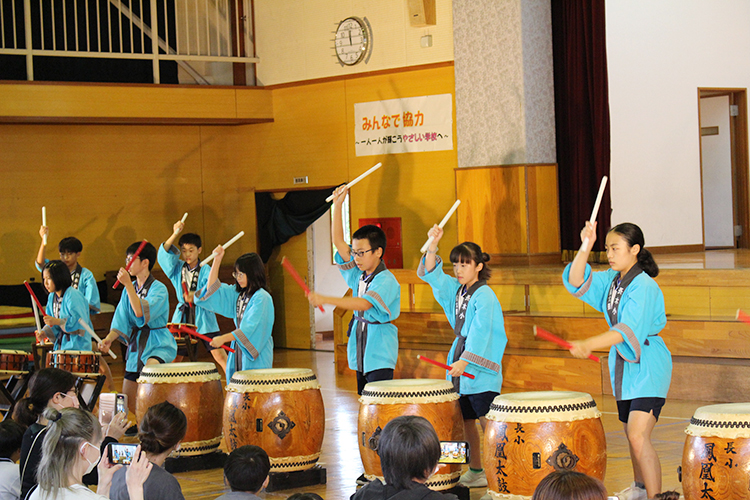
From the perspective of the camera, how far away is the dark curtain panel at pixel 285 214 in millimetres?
10008

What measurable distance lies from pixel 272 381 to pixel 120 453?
134cm

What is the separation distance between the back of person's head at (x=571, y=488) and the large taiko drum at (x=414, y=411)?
5.62ft

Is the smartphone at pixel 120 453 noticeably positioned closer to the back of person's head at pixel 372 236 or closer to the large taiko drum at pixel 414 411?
the large taiko drum at pixel 414 411

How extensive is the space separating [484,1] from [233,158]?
143 inches

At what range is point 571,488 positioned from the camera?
2072 millimetres

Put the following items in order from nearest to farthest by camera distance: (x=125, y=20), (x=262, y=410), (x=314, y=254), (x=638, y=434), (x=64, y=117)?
(x=638, y=434) < (x=262, y=410) < (x=64, y=117) < (x=125, y=20) < (x=314, y=254)

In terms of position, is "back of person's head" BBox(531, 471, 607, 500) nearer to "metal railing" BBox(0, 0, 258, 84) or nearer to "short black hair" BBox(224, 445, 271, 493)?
"short black hair" BBox(224, 445, 271, 493)

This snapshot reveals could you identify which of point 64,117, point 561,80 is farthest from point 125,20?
point 561,80

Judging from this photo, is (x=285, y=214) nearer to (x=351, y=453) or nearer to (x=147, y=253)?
(x=147, y=253)

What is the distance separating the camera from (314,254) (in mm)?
10891

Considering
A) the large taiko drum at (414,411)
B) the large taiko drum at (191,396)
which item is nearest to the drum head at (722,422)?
the large taiko drum at (414,411)

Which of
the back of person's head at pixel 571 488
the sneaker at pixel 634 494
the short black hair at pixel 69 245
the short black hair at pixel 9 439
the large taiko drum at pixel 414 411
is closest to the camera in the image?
the back of person's head at pixel 571 488

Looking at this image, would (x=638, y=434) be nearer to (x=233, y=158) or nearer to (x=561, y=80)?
(x=561, y=80)

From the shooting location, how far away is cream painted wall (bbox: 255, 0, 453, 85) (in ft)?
29.3
